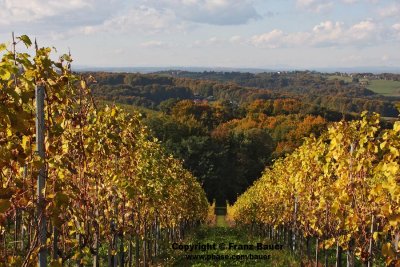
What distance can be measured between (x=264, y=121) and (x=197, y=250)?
68.8 metres

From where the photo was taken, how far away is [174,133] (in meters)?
65.4

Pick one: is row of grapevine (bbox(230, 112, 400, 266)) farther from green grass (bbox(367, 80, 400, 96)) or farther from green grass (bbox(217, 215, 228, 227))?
green grass (bbox(367, 80, 400, 96))

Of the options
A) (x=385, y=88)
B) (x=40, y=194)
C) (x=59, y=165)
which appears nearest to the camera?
(x=40, y=194)

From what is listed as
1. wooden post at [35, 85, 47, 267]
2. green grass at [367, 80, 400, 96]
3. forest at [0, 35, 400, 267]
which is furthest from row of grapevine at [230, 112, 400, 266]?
green grass at [367, 80, 400, 96]

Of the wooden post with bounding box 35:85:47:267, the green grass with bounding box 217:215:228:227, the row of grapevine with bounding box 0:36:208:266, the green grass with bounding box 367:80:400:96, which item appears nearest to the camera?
the row of grapevine with bounding box 0:36:208:266

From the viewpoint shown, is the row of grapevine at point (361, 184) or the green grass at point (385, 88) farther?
the green grass at point (385, 88)

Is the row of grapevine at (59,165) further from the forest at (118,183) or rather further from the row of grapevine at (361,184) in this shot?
the row of grapevine at (361,184)

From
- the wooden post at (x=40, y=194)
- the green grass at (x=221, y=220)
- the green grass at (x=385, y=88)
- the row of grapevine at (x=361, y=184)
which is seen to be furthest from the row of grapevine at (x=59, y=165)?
the green grass at (x=385, y=88)

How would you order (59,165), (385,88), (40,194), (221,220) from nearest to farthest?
(40,194) → (59,165) → (221,220) → (385,88)

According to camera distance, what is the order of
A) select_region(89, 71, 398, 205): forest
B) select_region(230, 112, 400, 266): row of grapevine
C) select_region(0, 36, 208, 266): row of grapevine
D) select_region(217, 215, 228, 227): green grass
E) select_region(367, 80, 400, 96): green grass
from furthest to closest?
select_region(367, 80, 400, 96): green grass
select_region(89, 71, 398, 205): forest
select_region(217, 215, 228, 227): green grass
select_region(230, 112, 400, 266): row of grapevine
select_region(0, 36, 208, 266): row of grapevine

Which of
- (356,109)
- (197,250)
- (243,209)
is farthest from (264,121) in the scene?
(197,250)

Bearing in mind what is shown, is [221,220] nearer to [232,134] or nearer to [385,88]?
[232,134]

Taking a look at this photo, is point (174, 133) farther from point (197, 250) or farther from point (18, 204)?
point (18, 204)

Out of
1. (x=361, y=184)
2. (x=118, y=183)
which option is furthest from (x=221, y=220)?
(x=118, y=183)
